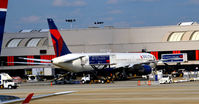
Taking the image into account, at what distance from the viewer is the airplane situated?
74.4 meters

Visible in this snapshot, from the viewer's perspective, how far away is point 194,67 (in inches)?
4437

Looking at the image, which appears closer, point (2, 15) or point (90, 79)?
point (2, 15)

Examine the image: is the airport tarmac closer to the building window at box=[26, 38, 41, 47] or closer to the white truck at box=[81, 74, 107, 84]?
the white truck at box=[81, 74, 107, 84]

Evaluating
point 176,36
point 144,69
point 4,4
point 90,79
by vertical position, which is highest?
point 176,36

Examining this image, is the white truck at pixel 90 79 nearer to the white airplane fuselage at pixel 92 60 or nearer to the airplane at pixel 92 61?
the airplane at pixel 92 61

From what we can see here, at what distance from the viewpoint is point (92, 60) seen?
78.9 metres

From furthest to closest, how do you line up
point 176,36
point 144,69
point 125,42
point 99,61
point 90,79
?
point 125,42 → point 176,36 → point 144,69 → point 90,79 → point 99,61

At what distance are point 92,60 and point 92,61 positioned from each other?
18cm

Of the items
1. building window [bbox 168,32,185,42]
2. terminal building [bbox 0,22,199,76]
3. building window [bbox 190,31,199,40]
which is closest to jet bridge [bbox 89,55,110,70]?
terminal building [bbox 0,22,199,76]

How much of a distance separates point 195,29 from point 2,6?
10052cm

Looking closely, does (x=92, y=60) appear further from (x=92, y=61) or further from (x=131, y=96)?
(x=131, y=96)

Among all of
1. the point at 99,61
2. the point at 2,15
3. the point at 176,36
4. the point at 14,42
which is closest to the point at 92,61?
the point at 99,61

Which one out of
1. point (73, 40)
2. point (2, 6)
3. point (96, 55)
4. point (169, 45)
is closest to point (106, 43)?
point (73, 40)

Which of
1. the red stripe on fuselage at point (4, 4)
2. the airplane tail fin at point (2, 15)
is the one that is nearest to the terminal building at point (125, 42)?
the airplane tail fin at point (2, 15)
